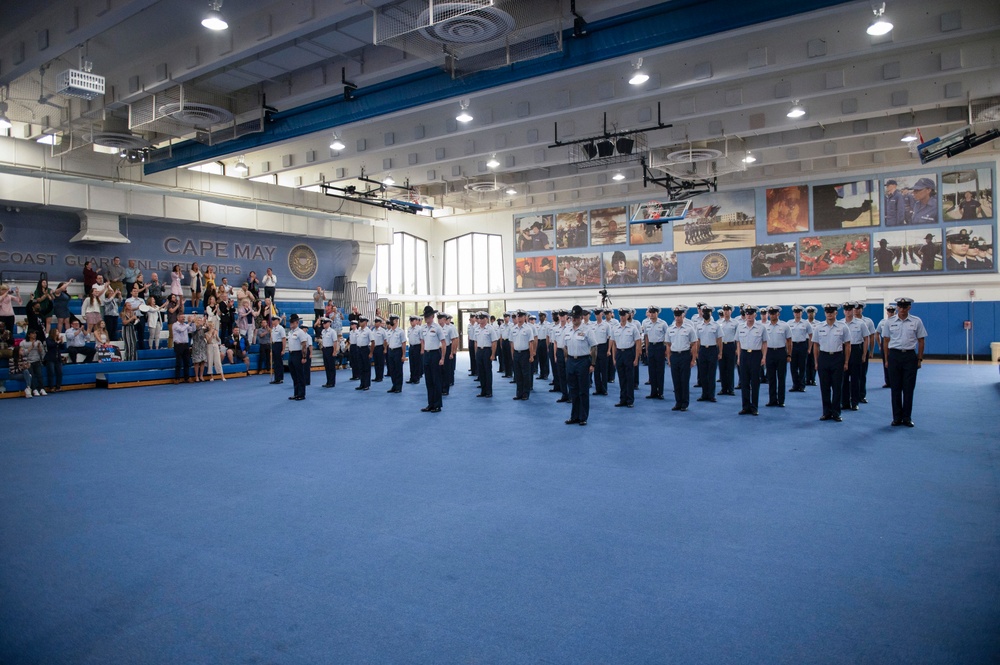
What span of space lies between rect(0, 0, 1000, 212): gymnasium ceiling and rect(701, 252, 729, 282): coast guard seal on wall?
537 cm

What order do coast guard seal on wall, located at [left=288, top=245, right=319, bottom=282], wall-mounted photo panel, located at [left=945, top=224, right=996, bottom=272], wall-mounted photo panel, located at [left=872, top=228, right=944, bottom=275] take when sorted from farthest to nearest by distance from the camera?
coast guard seal on wall, located at [left=288, top=245, right=319, bottom=282]
wall-mounted photo panel, located at [left=872, top=228, right=944, bottom=275]
wall-mounted photo panel, located at [left=945, top=224, right=996, bottom=272]

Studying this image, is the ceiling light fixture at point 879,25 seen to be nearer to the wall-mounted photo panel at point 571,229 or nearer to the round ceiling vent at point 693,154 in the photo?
the round ceiling vent at point 693,154

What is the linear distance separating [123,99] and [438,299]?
18.8 meters

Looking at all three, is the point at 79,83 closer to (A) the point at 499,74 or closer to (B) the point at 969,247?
(A) the point at 499,74

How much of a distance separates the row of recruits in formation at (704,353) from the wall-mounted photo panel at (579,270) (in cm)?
1162

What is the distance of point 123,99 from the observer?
1253cm

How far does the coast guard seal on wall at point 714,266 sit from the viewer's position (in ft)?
78.2

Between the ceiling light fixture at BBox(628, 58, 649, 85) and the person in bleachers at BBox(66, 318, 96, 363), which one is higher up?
the ceiling light fixture at BBox(628, 58, 649, 85)

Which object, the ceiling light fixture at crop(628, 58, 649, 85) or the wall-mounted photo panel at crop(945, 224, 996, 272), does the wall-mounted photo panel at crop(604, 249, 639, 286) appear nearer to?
the wall-mounted photo panel at crop(945, 224, 996, 272)

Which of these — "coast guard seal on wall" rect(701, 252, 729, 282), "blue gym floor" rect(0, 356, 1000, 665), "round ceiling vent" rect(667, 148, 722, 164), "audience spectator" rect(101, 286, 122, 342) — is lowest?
"blue gym floor" rect(0, 356, 1000, 665)

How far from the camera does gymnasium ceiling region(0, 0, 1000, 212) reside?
9375 millimetres

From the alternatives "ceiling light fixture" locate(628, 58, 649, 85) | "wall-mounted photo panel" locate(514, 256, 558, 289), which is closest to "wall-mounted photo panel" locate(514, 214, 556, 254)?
"wall-mounted photo panel" locate(514, 256, 558, 289)

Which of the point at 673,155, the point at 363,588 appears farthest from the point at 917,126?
the point at 363,588

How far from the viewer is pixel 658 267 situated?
2514 centimetres
